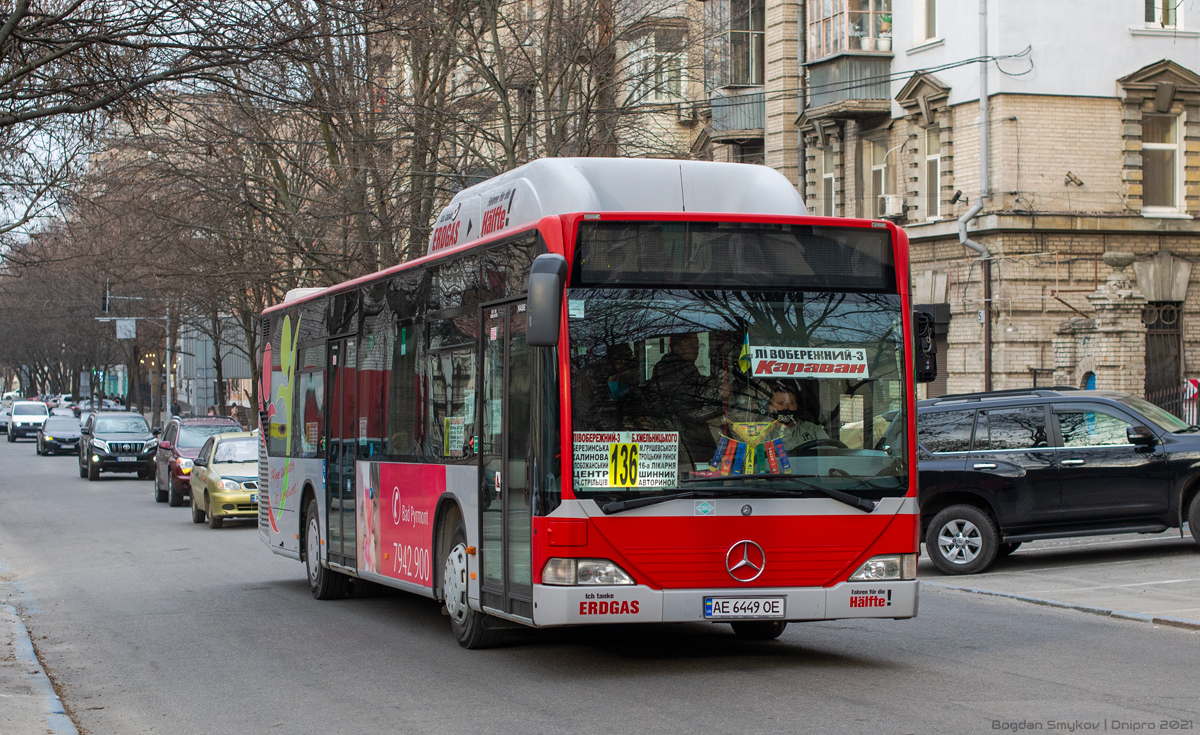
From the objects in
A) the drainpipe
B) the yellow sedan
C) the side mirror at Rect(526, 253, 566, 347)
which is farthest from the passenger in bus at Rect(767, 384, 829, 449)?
the drainpipe

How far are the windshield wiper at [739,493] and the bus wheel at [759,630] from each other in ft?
6.52

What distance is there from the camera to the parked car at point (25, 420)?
73000 millimetres

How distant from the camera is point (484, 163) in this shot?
2923 centimetres

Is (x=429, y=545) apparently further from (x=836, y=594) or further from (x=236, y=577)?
(x=236, y=577)

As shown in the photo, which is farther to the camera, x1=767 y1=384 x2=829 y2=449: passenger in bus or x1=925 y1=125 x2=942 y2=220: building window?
x1=925 y1=125 x2=942 y2=220: building window

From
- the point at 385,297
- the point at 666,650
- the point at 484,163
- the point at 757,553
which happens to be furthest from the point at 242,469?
the point at 757,553

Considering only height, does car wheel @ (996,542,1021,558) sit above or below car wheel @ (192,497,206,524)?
above

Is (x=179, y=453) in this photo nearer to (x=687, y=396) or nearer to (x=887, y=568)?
(x=687, y=396)

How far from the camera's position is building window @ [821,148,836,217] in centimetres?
3388

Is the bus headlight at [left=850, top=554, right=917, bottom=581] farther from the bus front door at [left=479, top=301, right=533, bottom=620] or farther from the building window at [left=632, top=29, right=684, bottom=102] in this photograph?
the building window at [left=632, top=29, right=684, bottom=102]

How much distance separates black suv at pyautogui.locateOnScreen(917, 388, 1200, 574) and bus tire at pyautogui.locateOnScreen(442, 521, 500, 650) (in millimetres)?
6877

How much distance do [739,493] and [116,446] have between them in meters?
34.0

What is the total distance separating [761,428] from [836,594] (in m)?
1.14

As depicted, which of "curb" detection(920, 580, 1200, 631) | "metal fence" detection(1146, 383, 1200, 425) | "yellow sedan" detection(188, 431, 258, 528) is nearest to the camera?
"curb" detection(920, 580, 1200, 631)
